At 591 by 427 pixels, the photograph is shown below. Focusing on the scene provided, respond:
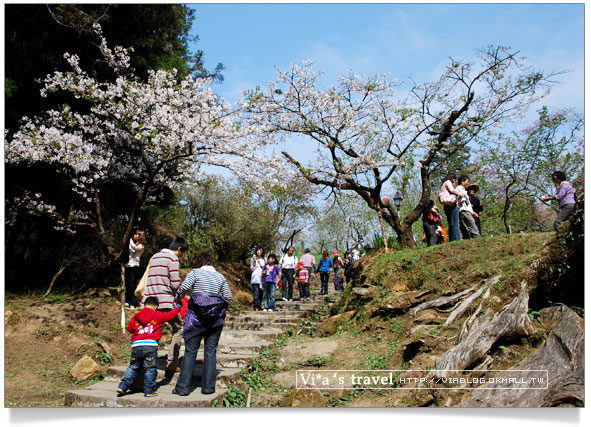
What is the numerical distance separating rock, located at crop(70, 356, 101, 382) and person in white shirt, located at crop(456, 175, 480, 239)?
6.40 m

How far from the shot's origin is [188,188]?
54.6 feet

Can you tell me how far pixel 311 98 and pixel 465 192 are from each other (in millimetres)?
4400

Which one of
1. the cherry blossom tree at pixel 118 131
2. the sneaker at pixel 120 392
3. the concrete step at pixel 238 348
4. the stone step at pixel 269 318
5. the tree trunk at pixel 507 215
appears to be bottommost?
the sneaker at pixel 120 392

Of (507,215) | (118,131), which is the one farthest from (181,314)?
(507,215)

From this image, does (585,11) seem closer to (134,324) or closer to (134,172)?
(134,324)

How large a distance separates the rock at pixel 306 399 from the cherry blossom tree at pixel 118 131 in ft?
15.1

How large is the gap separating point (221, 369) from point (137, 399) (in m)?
1.19

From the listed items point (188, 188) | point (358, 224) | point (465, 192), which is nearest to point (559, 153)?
point (465, 192)

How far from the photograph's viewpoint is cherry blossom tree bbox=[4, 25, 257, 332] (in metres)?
7.88

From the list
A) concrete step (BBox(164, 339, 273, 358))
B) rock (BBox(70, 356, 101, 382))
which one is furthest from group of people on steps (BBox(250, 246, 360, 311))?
rock (BBox(70, 356, 101, 382))

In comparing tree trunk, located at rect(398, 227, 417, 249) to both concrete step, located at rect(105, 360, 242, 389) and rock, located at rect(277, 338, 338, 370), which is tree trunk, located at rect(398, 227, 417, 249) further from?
concrete step, located at rect(105, 360, 242, 389)

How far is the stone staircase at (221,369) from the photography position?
4355 millimetres

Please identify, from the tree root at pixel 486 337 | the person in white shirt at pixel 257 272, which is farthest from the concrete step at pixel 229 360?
the person in white shirt at pixel 257 272

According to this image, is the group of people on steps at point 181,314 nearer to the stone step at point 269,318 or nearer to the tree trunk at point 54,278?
the stone step at point 269,318
